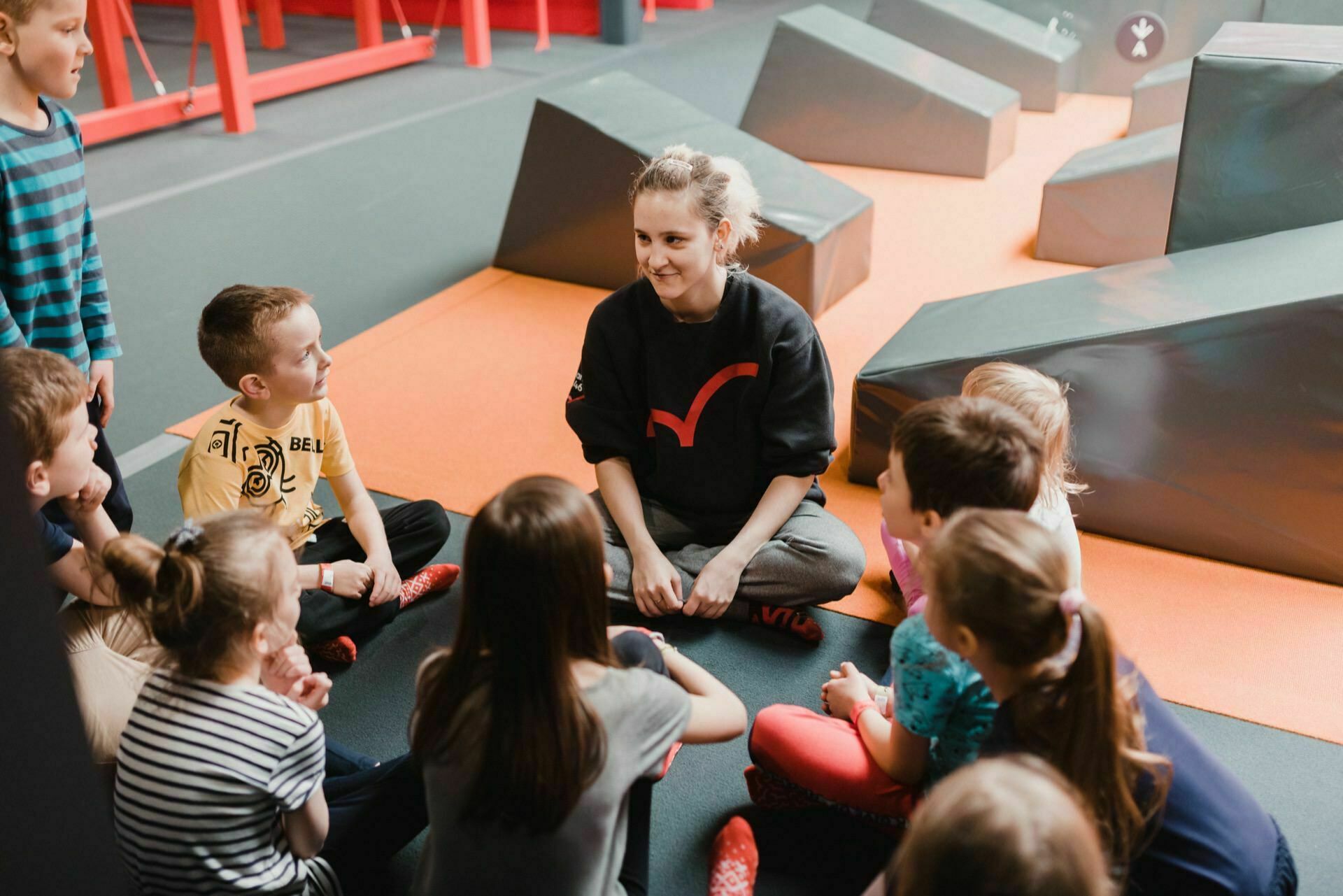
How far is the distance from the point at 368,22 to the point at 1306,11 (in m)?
6.04

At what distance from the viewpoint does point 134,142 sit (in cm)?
626

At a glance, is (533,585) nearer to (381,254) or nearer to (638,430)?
(638,430)

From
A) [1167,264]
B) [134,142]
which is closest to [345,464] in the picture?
[1167,264]

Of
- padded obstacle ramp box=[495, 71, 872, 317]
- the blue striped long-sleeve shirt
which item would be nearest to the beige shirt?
the blue striped long-sleeve shirt

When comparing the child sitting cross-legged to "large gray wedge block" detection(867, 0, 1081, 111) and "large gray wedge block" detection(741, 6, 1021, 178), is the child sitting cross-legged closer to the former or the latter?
"large gray wedge block" detection(741, 6, 1021, 178)

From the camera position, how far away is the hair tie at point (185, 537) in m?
1.41

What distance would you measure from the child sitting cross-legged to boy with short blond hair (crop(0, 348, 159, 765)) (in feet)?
3.23

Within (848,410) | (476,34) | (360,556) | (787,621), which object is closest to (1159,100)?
(848,410)

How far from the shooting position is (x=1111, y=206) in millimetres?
4523

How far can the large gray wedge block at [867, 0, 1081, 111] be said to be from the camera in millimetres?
7062

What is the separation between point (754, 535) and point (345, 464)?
2.71 ft

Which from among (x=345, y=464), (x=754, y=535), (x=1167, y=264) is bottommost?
(x=754, y=535)

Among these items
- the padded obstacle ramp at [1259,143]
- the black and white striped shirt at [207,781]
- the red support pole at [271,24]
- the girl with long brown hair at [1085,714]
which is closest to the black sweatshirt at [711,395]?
the girl with long brown hair at [1085,714]

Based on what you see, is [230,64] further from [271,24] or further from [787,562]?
[787,562]
